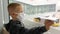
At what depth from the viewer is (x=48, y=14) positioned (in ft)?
5.85

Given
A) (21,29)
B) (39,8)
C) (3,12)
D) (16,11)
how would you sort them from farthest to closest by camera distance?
1. (3,12)
2. (39,8)
3. (16,11)
4. (21,29)

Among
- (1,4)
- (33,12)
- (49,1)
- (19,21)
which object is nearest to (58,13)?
(49,1)

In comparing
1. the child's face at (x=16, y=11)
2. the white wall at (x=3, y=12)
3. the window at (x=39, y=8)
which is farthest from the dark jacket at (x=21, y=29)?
the white wall at (x=3, y=12)

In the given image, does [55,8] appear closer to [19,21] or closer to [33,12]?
[33,12]

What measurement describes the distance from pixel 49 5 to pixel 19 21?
2.33 ft

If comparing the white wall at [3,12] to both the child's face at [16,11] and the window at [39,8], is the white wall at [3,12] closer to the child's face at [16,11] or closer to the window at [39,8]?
the window at [39,8]

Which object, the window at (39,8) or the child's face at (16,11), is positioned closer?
the child's face at (16,11)

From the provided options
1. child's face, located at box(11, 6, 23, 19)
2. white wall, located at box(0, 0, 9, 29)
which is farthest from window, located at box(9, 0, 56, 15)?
child's face, located at box(11, 6, 23, 19)

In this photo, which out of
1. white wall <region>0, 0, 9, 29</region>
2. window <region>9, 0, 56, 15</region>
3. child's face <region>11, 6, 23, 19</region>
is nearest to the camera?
child's face <region>11, 6, 23, 19</region>

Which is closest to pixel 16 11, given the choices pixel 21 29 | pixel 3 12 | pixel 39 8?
pixel 21 29

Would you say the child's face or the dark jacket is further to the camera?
the child's face

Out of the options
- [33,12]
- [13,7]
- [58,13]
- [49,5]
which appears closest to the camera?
[13,7]

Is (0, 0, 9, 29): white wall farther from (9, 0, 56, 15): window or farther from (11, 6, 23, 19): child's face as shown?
(11, 6, 23, 19): child's face

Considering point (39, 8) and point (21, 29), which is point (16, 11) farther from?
point (39, 8)
